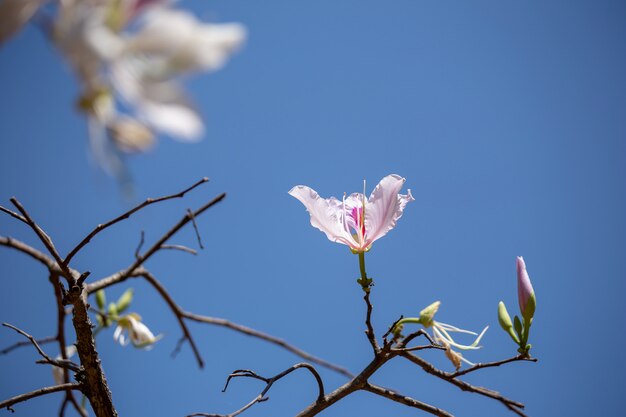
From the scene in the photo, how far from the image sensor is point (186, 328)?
97 cm

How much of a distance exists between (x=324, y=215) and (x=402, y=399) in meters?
0.26

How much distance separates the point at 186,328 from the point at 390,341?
0.44 m

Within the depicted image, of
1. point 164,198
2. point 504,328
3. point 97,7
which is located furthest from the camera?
point 504,328

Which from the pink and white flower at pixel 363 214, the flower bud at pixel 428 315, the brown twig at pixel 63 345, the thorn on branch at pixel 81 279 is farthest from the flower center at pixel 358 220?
the brown twig at pixel 63 345

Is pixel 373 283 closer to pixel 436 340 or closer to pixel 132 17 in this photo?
pixel 436 340

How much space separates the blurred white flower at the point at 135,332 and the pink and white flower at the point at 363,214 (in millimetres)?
370

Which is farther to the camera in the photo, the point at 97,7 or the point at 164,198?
the point at 164,198

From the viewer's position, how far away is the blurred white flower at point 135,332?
3.00 ft

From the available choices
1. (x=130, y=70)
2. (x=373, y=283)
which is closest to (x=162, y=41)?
(x=130, y=70)

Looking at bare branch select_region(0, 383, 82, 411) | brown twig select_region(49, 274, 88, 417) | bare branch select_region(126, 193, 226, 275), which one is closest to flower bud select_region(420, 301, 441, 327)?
bare branch select_region(126, 193, 226, 275)

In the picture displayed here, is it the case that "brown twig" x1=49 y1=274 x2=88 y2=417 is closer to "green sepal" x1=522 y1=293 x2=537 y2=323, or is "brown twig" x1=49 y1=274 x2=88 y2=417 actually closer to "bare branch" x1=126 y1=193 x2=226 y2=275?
"bare branch" x1=126 y1=193 x2=226 y2=275

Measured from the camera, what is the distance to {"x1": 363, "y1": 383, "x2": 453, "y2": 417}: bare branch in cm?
68

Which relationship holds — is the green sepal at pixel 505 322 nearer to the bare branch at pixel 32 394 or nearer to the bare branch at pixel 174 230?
the bare branch at pixel 174 230

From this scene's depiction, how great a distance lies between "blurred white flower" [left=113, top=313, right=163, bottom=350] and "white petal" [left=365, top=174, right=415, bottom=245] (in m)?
0.42
